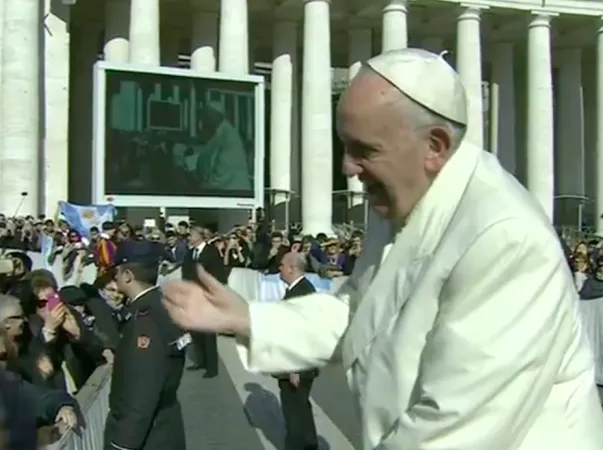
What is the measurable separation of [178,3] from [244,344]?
160ft

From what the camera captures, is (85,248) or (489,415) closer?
(489,415)

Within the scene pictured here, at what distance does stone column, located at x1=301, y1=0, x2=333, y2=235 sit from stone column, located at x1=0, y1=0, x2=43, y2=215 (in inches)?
487

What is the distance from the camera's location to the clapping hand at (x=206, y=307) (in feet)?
10.1

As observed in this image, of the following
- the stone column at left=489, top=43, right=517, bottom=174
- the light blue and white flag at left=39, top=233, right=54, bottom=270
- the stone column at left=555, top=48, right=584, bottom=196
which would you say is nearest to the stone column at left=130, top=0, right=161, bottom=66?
the light blue and white flag at left=39, top=233, right=54, bottom=270

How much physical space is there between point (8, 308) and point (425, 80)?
3.88 m

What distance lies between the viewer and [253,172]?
133 ft

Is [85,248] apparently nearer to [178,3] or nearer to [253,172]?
[253,172]

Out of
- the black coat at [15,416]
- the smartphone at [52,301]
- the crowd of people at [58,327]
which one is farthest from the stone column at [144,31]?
the black coat at [15,416]

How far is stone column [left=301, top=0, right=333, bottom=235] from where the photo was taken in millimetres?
46219

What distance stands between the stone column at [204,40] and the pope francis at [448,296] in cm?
4597

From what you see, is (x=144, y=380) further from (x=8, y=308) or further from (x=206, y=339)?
(x=206, y=339)

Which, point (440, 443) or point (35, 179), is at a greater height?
point (35, 179)

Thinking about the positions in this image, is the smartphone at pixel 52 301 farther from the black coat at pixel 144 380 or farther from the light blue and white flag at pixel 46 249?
the light blue and white flag at pixel 46 249

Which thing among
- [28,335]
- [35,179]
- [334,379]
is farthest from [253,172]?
[28,335]
